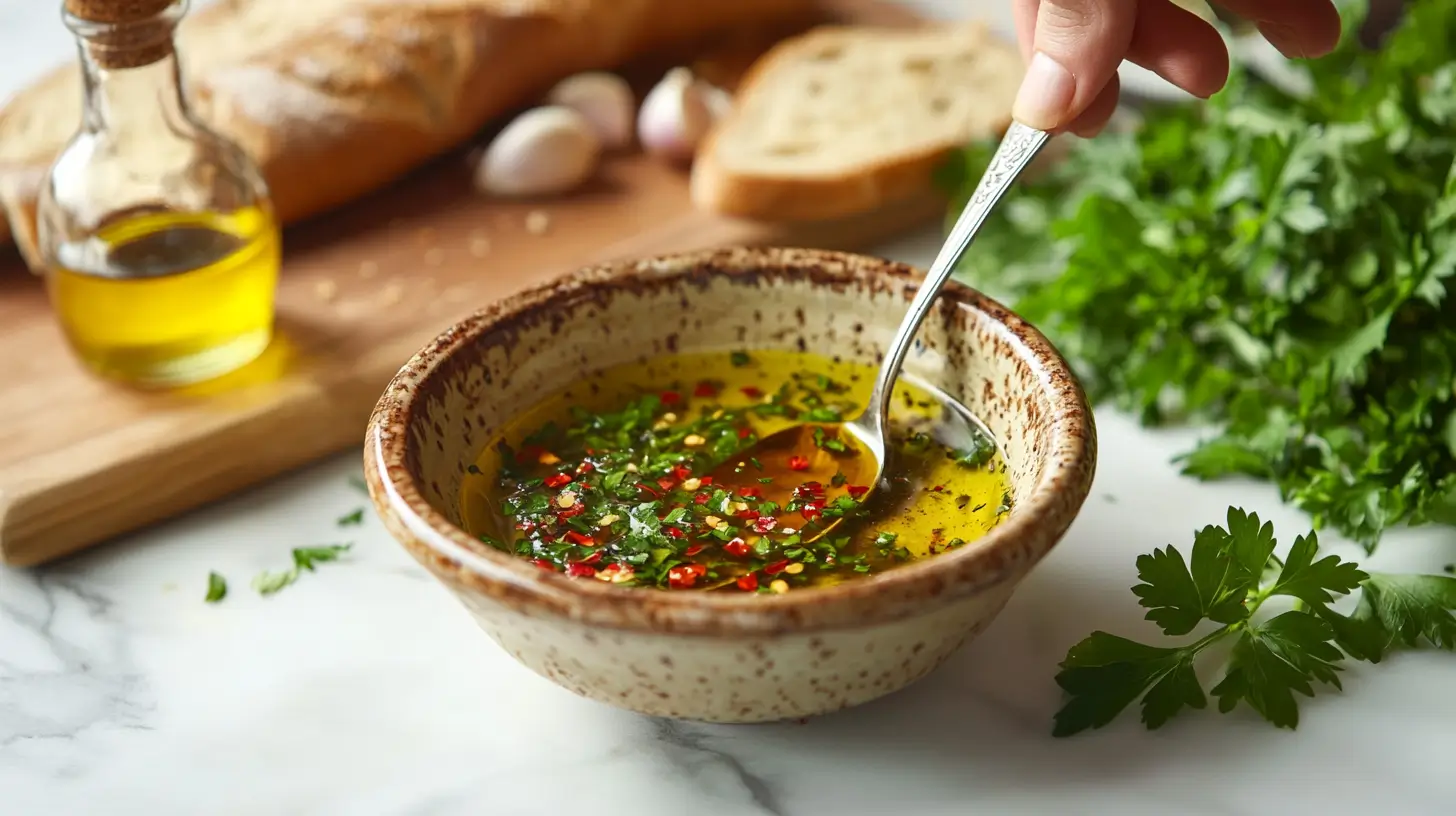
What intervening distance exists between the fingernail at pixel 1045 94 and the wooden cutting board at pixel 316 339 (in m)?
0.86

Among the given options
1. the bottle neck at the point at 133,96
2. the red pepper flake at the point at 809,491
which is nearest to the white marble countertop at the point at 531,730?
the red pepper flake at the point at 809,491

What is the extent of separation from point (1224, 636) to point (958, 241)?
0.52m

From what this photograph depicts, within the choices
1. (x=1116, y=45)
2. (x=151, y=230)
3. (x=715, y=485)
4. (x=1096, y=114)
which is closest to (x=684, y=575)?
(x=715, y=485)

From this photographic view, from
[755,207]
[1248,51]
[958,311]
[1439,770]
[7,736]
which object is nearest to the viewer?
[1439,770]

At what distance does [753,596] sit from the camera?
1.19m

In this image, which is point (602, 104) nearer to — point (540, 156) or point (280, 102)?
point (540, 156)

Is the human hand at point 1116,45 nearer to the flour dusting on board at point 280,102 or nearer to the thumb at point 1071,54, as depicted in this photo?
the thumb at point 1071,54

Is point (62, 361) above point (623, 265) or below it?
below

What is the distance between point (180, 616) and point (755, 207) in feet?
3.74

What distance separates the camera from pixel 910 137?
8.20 feet

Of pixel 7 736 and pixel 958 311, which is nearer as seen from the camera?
pixel 7 736

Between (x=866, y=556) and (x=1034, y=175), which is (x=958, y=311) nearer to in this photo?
(x=866, y=556)

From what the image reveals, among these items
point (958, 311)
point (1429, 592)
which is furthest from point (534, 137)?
point (1429, 592)

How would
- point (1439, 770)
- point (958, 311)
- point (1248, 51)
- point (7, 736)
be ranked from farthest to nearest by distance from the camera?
point (1248, 51), point (958, 311), point (7, 736), point (1439, 770)
